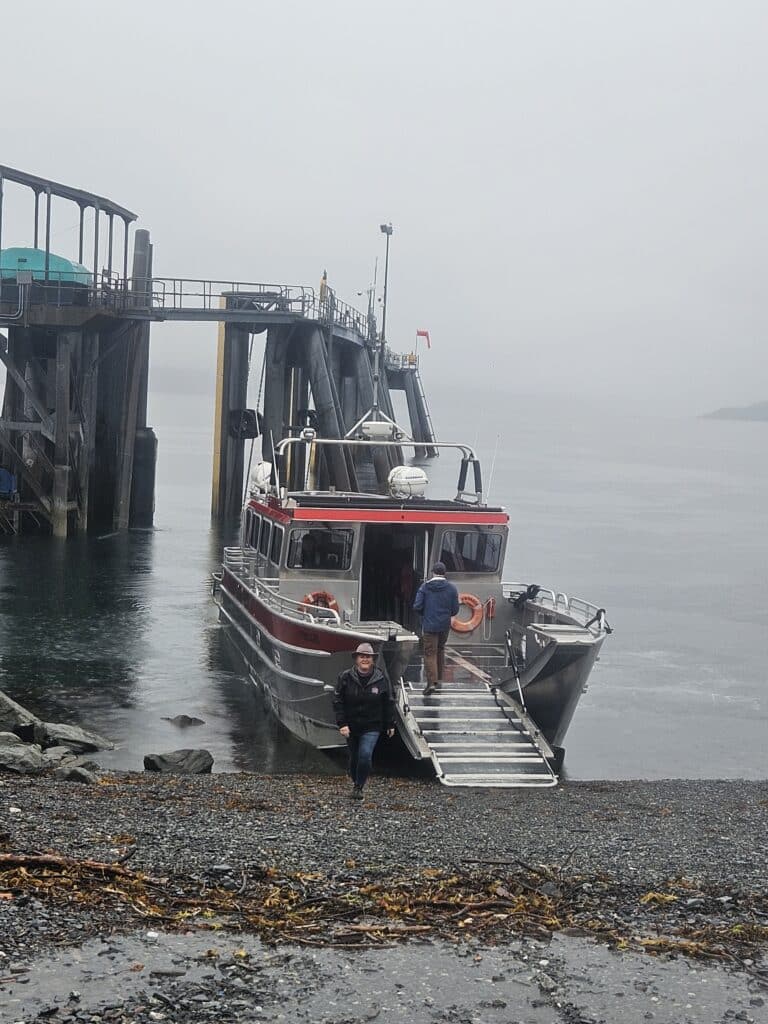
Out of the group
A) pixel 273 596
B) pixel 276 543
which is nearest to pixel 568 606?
pixel 273 596

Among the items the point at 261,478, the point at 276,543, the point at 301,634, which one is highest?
the point at 261,478

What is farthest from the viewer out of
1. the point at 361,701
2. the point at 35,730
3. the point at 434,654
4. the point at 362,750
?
the point at 35,730

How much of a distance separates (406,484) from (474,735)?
13.7ft

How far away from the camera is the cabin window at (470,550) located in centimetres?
1645

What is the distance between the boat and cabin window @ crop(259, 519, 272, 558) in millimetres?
47

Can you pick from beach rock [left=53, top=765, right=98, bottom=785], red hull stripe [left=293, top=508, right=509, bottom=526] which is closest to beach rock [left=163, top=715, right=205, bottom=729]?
red hull stripe [left=293, top=508, right=509, bottom=526]

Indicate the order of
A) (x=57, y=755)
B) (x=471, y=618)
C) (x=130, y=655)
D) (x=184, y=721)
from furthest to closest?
1. (x=130, y=655)
2. (x=184, y=721)
3. (x=471, y=618)
4. (x=57, y=755)

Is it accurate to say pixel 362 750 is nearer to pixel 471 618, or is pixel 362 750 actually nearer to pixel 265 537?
pixel 471 618

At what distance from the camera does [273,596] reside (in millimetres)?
15891

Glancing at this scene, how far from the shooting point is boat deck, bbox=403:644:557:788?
42.4ft

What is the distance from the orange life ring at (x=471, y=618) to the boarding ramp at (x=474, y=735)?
4.32ft

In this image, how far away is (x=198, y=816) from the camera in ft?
31.2

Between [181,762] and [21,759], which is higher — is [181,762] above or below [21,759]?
below

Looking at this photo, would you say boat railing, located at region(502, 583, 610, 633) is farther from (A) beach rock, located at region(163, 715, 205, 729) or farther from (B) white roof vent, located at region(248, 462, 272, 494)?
(A) beach rock, located at region(163, 715, 205, 729)
